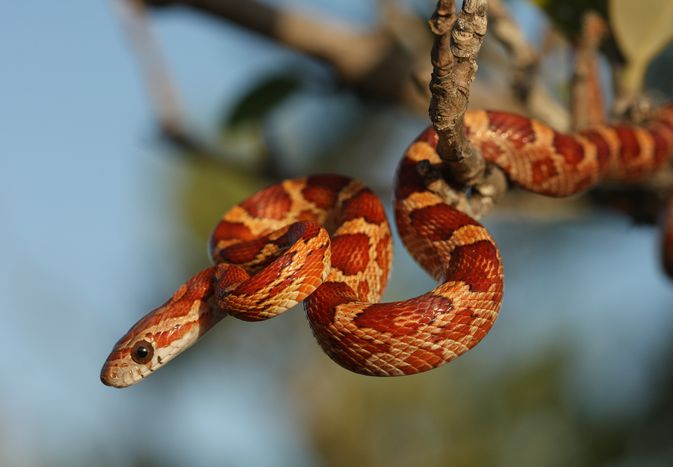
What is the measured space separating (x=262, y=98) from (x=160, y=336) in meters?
3.31

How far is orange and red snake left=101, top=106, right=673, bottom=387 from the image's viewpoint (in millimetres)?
3863

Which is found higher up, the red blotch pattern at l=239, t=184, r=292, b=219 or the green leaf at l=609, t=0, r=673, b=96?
the green leaf at l=609, t=0, r=673, b=96

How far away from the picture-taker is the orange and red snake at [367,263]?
3.86m

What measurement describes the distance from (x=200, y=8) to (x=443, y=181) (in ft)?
10.8

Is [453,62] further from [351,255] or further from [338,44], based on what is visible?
[338,44]

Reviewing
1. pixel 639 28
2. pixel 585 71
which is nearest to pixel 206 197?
pixel 585 71

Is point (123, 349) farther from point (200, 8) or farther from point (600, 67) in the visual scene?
point (600, 67)

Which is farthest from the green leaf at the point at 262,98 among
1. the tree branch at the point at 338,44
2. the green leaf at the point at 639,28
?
the green leaf at the point at 639,28

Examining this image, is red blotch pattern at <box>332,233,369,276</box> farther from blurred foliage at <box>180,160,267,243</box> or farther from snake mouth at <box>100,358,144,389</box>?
blurred foliage at <box>180,160,267,243</box>

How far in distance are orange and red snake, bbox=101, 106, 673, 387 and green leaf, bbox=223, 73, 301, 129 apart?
2057 mm

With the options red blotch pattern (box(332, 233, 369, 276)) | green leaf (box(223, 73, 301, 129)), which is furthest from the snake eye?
green leaf (box(223, 73, 301, 129))

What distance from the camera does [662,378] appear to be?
8.68 metres

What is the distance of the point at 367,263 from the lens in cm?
445

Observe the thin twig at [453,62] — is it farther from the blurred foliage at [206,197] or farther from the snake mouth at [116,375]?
the blurred foliage at [206,197]
